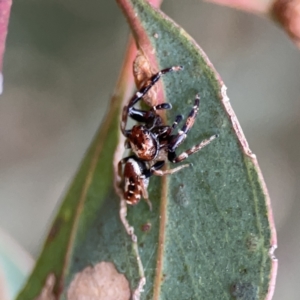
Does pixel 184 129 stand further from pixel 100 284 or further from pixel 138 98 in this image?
pixel 100 284

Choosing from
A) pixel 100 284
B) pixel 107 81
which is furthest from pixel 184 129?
pixel 107 81

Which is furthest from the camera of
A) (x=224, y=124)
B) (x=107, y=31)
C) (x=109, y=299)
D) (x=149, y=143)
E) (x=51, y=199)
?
(x=51, y=199)

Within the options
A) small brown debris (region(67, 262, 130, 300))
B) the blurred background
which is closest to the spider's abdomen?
small brown debris (region(67, 262, 130, 300))

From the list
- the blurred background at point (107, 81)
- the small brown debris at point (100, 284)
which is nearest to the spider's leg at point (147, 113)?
the small brown debris at point (100, 284)

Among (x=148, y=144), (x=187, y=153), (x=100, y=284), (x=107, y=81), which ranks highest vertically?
(x=107, y=81)

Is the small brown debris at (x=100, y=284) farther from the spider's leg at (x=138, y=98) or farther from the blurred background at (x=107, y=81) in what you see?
the blurred background at (x=107, y=81)

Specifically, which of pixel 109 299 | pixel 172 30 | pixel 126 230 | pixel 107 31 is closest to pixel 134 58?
pixel 172 30

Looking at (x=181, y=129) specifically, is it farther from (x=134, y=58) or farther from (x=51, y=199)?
(x=51, y=199)
